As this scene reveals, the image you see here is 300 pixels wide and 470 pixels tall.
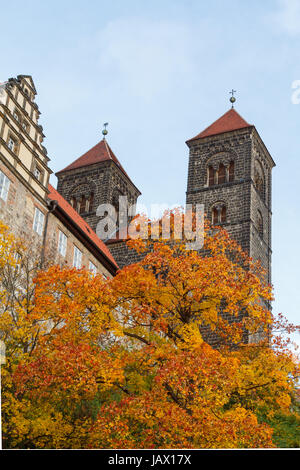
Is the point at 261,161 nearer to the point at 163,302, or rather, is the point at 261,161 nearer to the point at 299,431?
the point at 299,431

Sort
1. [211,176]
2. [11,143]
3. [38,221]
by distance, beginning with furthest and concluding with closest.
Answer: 1. [211,176]
2. [38,221]
3. [11,143]

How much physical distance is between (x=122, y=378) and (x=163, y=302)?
112 inches

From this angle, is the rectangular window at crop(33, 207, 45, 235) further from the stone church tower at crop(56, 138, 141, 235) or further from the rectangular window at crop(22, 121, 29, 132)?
the stone church tower at crop(56, 138, 141, 235)

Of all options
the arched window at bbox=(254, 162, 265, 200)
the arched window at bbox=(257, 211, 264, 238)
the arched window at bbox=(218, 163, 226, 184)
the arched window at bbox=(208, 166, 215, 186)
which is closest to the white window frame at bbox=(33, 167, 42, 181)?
the arched window at bbox=(208, 166, 215, 186)

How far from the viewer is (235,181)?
4091 centimetres

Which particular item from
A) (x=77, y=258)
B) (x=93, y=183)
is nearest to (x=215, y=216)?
(x=93, y=183)

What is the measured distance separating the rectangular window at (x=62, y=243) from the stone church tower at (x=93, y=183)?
18898 millimetres

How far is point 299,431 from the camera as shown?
2112 cm

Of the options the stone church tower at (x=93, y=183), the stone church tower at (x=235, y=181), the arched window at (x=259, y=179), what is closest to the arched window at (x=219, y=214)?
the stone church tower at (x=235, y=181)

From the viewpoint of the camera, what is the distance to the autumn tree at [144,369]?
43.3ft

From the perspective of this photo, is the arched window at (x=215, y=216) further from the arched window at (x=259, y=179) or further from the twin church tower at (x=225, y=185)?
the arched window at (x=259, y=179)

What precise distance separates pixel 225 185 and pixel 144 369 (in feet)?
88.9

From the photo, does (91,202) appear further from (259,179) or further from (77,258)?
(77,258)
